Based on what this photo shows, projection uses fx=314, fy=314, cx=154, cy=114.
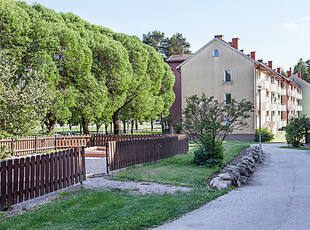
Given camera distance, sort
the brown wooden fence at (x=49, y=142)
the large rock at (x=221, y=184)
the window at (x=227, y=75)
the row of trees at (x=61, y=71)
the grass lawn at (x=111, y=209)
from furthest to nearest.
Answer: the window at (x=227, y=75) < the brown wooden fence at (x=49, y=142) < the row of trees at (x=61, y=71) < the large rock at (x=221, y=184) < the grass lawn at (x=111, y=209)

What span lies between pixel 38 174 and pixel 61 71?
17.6 meters

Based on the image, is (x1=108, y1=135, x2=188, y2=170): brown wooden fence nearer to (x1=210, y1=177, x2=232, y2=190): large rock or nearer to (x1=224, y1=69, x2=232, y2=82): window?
(x1=210, y1=177, x2=232, y2=190): large rock

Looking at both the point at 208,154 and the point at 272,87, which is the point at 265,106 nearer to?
the point at 272,87

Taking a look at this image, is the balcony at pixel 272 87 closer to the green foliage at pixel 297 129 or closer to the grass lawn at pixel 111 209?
the green foliage at pixel 297 129

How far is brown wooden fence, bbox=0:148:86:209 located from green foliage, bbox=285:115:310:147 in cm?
2227

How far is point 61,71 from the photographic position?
25.1 metres

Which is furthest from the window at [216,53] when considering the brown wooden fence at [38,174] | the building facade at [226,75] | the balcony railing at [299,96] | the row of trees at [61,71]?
the balcony railing at [299,96]

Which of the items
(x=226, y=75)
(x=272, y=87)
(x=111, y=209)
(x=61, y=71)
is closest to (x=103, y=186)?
(x=111, y=209)

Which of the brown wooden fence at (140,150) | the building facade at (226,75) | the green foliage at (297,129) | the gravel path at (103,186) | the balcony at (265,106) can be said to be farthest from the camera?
the balcony at (265,106)

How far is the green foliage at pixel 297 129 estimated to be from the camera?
27.2m

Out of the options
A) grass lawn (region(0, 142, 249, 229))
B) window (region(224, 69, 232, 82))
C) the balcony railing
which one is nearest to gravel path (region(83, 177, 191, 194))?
grass lawn (region(0, 142, 249, 229))

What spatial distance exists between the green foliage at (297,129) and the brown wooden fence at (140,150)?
42.3 feet

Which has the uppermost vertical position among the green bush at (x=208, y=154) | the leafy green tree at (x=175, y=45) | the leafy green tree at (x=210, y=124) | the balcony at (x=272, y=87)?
the leafy green tree at (x=175, y=45)

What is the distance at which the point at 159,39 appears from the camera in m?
75.3
